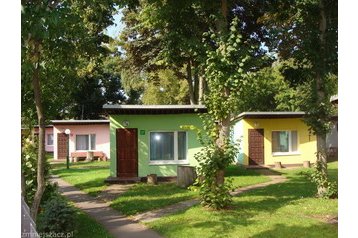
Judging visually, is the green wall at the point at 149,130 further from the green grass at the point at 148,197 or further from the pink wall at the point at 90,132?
the pink wall at the point at 90,132

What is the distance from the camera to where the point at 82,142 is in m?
33.6

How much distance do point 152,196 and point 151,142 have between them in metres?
5.20

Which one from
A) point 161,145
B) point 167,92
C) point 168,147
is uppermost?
point 167,92

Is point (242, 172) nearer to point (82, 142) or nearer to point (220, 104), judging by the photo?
point (220, 104)

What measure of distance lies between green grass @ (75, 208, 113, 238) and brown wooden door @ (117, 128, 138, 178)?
8102mm

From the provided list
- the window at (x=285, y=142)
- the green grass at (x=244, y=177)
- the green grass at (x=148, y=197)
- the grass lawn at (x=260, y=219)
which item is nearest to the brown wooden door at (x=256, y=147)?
the window at (x=285, y=142)

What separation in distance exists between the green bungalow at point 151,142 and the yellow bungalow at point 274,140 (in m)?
6.56

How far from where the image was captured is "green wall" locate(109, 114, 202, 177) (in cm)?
1920

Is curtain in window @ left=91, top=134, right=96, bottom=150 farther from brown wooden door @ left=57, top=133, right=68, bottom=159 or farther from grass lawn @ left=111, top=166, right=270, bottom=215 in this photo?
grass lawn @ left=111, top=166, right=270, bottom=215

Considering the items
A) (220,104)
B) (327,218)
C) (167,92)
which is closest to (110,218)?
(220,104)

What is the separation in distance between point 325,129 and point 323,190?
2080mm

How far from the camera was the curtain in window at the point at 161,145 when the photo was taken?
63.9ft

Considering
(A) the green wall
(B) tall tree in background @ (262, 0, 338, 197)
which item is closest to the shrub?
(B) tall tree in background @ (262, 0, 338, 197)

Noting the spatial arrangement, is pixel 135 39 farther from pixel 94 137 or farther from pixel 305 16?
pixel 305 16
